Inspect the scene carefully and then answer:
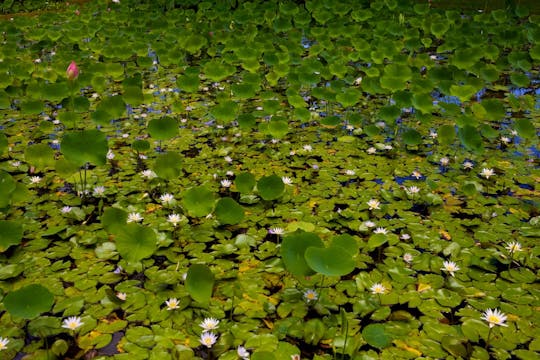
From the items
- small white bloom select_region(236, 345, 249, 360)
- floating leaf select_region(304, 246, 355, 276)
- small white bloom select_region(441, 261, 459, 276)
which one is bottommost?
small white bloom select_region(236, 345, 249, 360)

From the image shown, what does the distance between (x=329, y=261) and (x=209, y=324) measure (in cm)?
62

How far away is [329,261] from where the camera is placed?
1.87m

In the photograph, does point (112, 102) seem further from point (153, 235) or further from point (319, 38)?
point (319, 38)

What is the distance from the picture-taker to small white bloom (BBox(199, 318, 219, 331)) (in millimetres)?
1977

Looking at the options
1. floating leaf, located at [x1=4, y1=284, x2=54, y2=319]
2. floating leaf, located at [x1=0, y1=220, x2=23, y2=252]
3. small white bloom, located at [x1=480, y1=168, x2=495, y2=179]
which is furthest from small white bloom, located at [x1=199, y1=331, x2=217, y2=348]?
small white bloom, located at [x1=480, y1=168, x2=495, y2=179]

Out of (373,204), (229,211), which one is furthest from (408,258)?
(229,211)

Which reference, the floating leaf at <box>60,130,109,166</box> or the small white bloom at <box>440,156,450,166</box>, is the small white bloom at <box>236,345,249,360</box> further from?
the small white bloom at <box>440,156,450,166</box>

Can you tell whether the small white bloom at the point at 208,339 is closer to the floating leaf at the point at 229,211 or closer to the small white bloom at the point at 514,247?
the floating leaf at the point at 229,211

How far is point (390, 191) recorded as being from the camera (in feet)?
10.3

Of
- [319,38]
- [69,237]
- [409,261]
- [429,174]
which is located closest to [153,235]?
[69,237]

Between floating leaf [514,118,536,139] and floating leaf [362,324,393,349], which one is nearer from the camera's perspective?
floating leaf [362,324,393,349]

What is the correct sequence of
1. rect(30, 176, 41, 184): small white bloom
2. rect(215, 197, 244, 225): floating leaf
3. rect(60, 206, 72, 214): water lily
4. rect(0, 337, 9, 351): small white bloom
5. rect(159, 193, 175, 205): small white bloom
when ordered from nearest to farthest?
rect(0, 337, 9, 351): small white bloom → rect(215, 197, 244, 225): floating leaf → rect(60, 206, 72, 214): water lily → rect(159, 193, 175, 205): small white bloom → rect(30, 176, 41, 184): small white bloom

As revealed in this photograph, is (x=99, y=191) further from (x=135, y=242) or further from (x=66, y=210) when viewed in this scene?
(x=135, y=242)

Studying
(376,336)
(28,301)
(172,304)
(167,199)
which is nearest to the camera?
(376,336)
